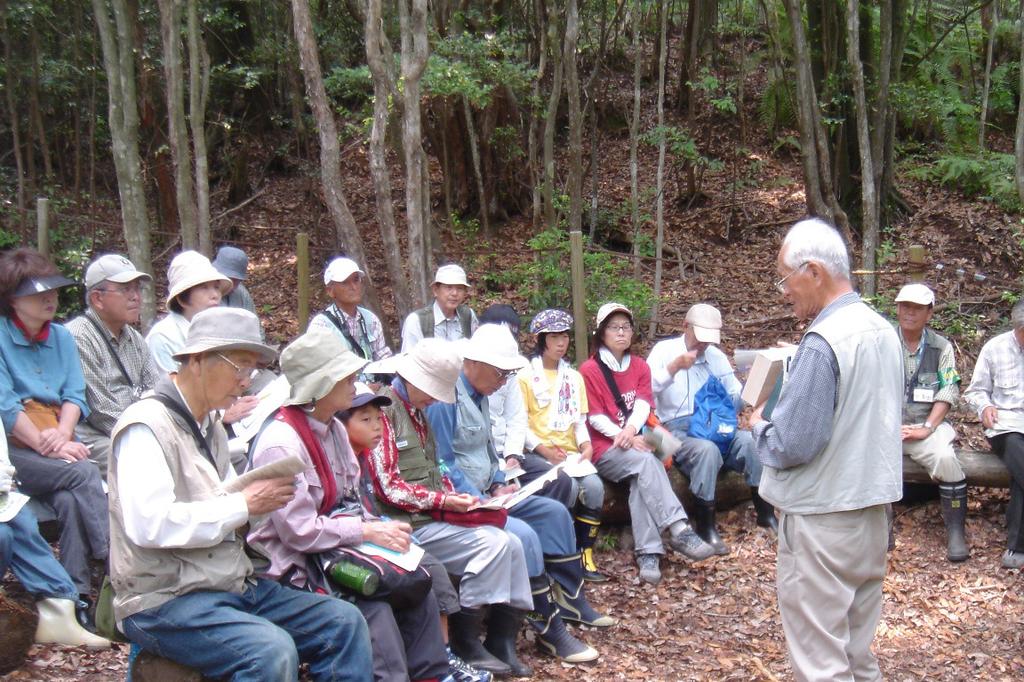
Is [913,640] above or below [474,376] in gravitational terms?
below

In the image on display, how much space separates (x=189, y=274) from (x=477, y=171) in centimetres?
804

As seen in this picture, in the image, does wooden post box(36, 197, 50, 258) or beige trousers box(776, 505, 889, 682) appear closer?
beige trousers box(776, 505, 889, 682)

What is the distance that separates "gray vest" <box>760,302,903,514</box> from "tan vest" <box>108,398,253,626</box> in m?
2.04

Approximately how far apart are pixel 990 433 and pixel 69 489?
5.68 metres

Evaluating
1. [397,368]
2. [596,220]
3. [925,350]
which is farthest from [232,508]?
[596,220]

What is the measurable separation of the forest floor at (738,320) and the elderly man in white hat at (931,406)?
277 mm

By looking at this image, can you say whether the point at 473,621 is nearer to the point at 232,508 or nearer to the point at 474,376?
the point at 474,376

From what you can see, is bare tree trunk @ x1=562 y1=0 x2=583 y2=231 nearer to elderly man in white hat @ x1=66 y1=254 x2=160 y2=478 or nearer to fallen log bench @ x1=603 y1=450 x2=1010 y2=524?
fallen log bench @ x1=603 y1=450 x2=1010 y2=524

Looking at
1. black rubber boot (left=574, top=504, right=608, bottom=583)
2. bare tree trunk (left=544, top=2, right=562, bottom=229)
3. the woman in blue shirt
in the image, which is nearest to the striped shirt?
the woman in blue shirt

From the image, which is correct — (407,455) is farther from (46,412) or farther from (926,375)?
(926,375)

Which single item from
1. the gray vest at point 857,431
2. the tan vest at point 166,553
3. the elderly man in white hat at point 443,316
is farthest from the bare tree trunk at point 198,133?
the gray vest at point 857,431

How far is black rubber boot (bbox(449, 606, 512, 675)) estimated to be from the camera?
443 cm

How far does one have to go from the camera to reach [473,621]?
4.45 meters

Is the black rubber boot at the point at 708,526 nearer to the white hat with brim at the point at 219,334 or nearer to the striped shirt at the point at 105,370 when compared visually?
the striped shirt at the point at 105,370
